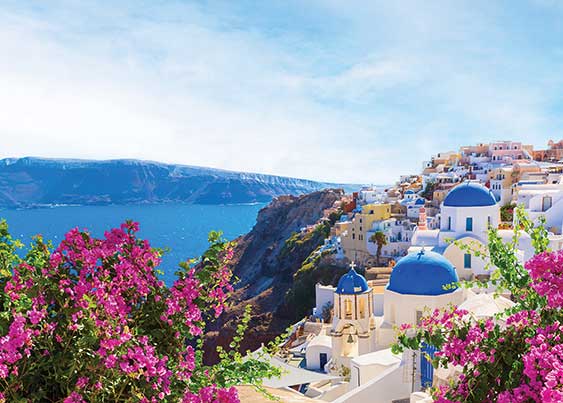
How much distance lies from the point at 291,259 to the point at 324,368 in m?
42.7

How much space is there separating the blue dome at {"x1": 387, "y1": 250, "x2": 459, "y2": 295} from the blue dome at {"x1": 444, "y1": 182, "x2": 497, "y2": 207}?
785cm

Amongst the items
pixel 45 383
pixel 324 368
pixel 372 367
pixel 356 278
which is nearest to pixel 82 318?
pixel 45 383

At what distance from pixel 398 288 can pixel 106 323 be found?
1367cm

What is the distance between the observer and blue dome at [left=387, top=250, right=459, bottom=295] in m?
15.8

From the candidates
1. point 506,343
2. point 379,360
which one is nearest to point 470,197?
point 379,360

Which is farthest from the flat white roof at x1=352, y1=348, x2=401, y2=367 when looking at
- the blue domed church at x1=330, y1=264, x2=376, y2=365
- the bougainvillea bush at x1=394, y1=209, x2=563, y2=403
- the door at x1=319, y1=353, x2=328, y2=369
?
the bougainvillea bush at x1=394, y1=209, x2=563, y2=403

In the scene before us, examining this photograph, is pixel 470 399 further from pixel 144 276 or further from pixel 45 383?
pixel 45 383

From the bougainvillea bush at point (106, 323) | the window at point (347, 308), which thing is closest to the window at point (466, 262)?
the window at point (347, 308)

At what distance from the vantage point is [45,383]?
12.0ft

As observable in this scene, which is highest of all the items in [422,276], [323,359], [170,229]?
[422,276]

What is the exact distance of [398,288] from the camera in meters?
16.2

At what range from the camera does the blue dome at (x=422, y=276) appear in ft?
51.7

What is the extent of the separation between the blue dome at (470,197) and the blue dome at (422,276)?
309 inches

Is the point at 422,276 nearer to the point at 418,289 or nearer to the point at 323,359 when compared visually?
the point at 418,289
